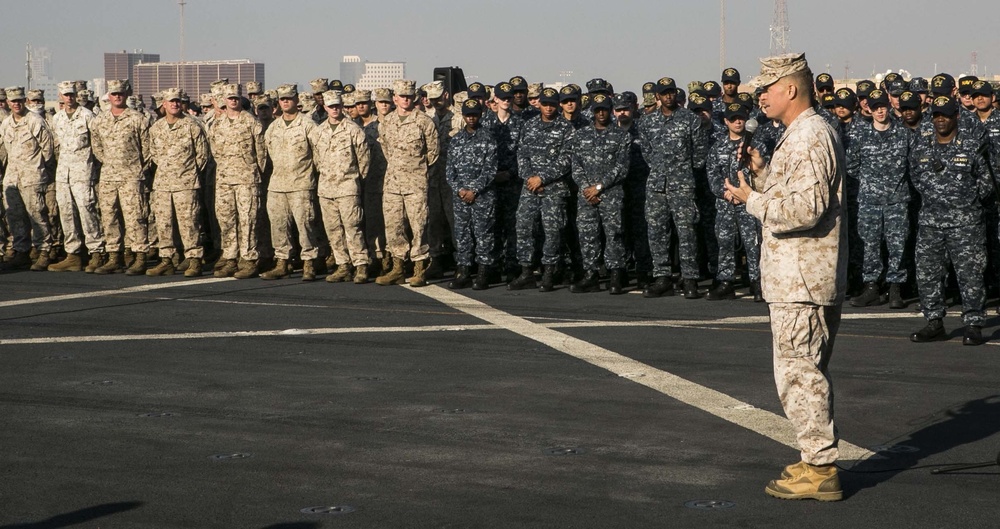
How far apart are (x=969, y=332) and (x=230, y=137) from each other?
877cm

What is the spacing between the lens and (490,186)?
13844 mm

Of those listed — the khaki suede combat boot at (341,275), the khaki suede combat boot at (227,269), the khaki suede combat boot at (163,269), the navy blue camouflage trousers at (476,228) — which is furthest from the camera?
the khaki suede combat boot at (163,269)

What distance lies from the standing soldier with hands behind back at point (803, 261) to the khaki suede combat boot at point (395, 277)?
28.4 ft

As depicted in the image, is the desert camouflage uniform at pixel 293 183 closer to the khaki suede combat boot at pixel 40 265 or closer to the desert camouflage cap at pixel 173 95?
the desert camouflage cap at pixel 173 95

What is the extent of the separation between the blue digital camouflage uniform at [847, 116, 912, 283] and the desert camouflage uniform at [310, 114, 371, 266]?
214 inches

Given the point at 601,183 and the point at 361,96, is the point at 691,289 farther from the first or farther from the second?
the point at 361,96

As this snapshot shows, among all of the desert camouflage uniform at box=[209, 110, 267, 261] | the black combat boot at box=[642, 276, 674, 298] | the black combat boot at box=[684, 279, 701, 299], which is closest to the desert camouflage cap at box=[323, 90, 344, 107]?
the desert camouflage uniform at box=[209, 110, 267, 261]

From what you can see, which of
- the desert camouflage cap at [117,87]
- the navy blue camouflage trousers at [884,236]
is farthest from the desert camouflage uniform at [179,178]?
the navy blue camouflage trousers at [884,236]

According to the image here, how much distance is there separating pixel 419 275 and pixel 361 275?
29.3 inches

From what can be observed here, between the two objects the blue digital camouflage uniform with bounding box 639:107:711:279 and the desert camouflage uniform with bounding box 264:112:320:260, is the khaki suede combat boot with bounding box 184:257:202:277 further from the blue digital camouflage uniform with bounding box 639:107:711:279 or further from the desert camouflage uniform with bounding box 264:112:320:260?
the blue digital camouflage uniform with bounding box 639:107:711:279

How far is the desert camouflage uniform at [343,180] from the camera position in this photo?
14.5m

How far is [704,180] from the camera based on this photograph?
1351cm

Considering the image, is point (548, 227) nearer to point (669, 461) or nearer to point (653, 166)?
point (653, 166)

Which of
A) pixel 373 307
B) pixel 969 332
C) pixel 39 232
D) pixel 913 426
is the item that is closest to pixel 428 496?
pixel 913 426
